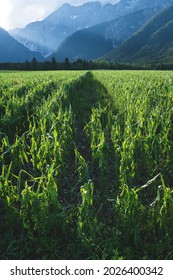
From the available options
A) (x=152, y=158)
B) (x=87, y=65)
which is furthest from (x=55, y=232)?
(x=87, y=65)

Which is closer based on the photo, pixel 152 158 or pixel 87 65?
pixel 152 158

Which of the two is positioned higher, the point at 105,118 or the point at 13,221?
the point at 105,118

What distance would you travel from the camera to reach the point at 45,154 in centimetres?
548

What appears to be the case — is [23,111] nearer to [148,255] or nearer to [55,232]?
[55,232]

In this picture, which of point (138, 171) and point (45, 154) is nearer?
point (45, 154)

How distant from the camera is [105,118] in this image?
9.47 m

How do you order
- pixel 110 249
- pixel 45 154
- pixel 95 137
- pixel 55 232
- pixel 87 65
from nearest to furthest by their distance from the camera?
pixel 110 249, pixel 55 232, pixel 45 154, pixel 95 137, pixel 87 65

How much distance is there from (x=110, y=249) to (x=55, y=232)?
2.77ft

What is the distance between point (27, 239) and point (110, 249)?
48.4 inches

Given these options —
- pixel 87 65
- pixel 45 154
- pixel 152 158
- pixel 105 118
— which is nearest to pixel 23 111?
pixel 105 118

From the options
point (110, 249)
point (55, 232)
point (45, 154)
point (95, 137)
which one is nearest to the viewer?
point (110, 249)

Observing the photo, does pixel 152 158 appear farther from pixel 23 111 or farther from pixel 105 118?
pixel 23 111

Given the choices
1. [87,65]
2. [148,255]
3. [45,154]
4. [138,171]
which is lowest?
[148,255]

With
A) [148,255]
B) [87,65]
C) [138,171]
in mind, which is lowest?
[148,255]
